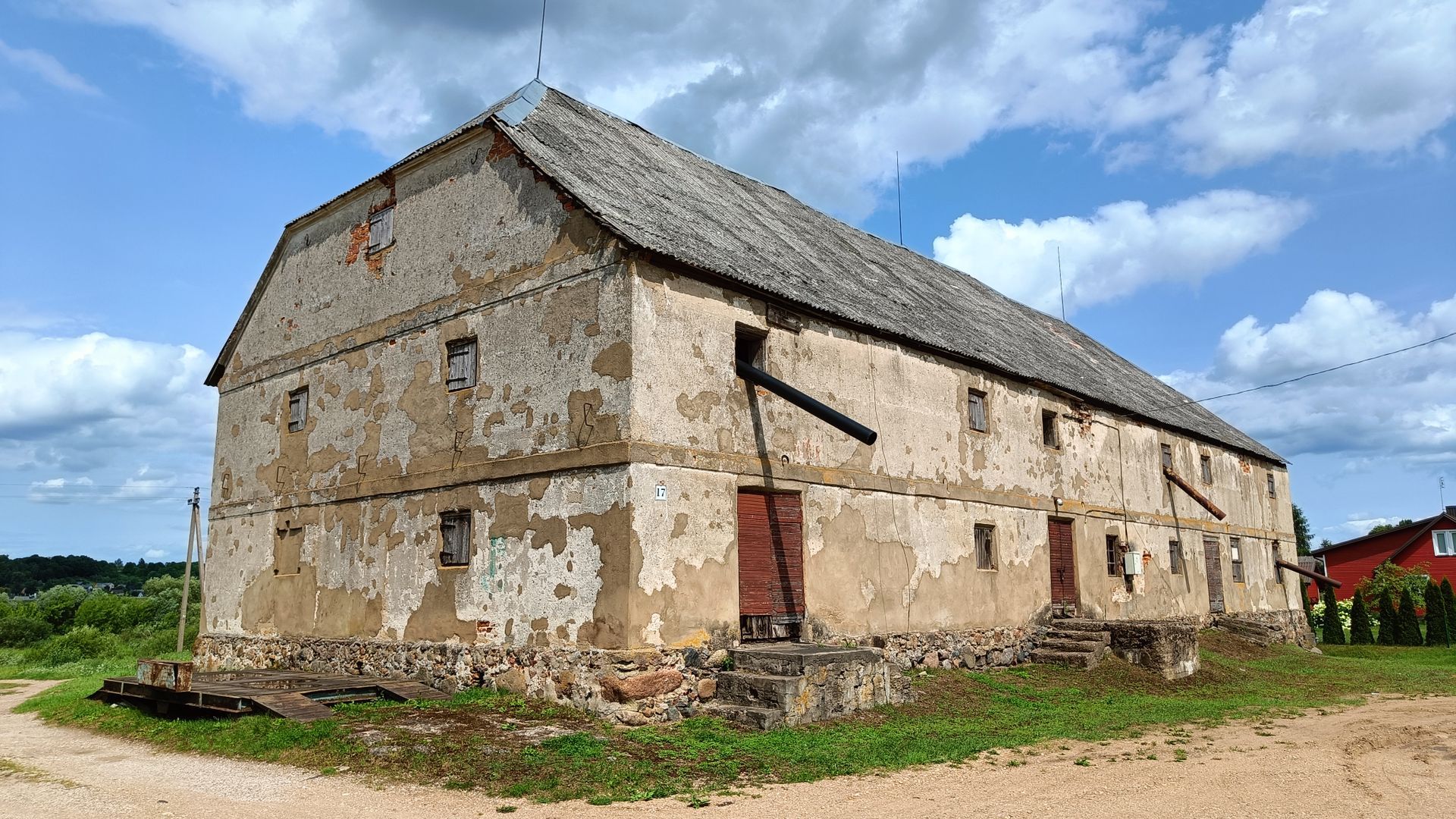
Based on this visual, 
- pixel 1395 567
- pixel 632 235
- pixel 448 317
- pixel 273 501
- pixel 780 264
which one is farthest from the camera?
pixel 1395 567

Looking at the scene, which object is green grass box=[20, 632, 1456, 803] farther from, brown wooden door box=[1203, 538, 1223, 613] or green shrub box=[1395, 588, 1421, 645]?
green shrub box=[1395, 588, 1421, 645]

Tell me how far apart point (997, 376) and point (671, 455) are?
849 centimetres

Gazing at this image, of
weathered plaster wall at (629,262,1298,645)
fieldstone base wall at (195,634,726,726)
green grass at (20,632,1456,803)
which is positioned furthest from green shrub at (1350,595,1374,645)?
fieldstone base wall at (195,634,726,726)

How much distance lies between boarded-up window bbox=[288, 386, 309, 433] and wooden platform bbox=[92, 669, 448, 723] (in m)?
4.31

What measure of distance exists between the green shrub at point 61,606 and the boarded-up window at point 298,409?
81.7 ft

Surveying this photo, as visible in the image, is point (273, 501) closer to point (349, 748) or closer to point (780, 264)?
point (349, 748)

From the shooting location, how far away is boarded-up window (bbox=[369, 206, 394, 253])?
49.6ft

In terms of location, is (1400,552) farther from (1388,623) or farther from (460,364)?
(460,364)

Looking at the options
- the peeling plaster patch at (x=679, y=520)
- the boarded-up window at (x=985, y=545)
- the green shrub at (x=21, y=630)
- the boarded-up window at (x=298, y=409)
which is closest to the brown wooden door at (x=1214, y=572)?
the boarded-up window at (x=985, y=545)

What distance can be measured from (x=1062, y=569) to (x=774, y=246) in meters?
8.62

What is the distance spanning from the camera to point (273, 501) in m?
16.3

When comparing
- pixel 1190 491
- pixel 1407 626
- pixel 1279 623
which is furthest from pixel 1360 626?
pixel 1190 491

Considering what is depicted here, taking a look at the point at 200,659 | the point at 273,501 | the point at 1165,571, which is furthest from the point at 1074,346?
the point at 200,659

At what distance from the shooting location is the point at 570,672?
11.0 m
